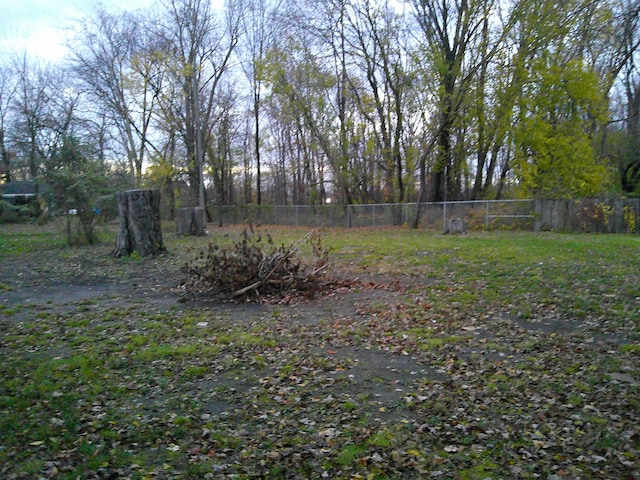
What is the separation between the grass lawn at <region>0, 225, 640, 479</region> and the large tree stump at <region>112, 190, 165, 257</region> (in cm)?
487

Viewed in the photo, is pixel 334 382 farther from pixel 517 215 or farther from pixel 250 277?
pixel 517 215

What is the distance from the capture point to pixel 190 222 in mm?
23141

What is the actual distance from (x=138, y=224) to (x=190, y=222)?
27.9ft

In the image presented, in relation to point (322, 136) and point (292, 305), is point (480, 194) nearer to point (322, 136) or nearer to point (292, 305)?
point (322, 136)

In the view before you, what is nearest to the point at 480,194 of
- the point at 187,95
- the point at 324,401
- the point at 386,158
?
the point at 386,158

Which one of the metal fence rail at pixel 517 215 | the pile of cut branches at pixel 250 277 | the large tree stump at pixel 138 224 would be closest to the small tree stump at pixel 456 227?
the metal fence rail at pixel 517 215

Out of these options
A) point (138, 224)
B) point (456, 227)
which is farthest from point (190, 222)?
point (456, 227)

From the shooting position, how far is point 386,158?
100 feet

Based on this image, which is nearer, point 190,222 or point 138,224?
point 138,224

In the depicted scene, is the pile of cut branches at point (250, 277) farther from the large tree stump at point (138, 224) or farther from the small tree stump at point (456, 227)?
the small tree stump at point (456, 227)

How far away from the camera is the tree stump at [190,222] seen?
23131mm

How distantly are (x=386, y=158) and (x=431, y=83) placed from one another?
6.39m

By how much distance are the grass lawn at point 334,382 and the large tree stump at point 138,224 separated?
4872 mm

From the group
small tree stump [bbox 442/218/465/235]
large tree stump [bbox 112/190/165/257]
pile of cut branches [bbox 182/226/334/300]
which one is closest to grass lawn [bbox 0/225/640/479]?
pile of cut branches [bbox 182/226/334/300]
